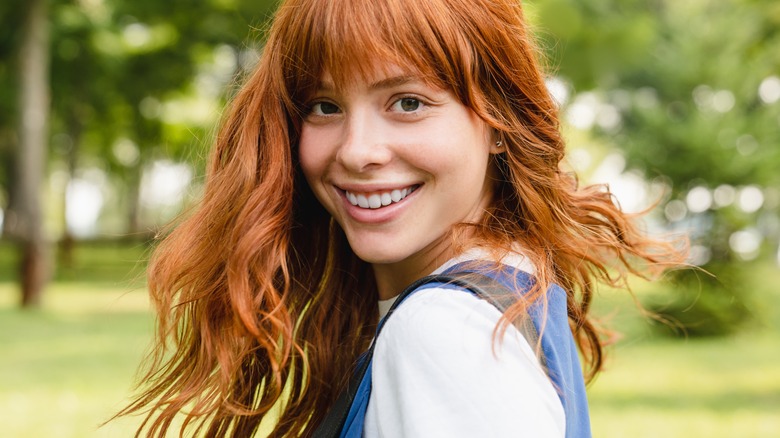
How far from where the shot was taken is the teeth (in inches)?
72.7

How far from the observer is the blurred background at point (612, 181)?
7.38m

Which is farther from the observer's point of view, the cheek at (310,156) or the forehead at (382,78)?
the cheek at (310,156)

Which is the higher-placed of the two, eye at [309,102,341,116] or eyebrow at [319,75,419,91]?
eyebrow at [319,75,419,91]

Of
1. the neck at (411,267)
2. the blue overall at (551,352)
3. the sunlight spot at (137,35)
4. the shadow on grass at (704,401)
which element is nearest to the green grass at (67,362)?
the neck at (411,267)

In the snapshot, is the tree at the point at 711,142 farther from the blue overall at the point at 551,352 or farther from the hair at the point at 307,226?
the blue overall at the point at 551,352

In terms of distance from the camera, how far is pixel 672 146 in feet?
45.8

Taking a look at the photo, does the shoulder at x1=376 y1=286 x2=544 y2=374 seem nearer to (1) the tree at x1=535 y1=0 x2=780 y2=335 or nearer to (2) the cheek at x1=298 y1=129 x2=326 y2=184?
(2) the cheek at x1=298 y1=129 x2=326 y2=184

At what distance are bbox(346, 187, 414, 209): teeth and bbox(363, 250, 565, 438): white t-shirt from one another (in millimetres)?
408

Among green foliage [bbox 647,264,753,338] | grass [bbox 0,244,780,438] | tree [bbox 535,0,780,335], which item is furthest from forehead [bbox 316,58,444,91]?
green foliage [bbox 647,264,753,338]

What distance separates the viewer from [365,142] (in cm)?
178

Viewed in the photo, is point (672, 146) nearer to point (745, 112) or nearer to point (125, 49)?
point (745, 112)

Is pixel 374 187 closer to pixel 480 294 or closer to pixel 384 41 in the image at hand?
pixel 384 41

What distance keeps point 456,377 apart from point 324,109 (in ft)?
2.43

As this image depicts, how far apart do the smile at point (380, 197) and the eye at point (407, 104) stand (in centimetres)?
16
